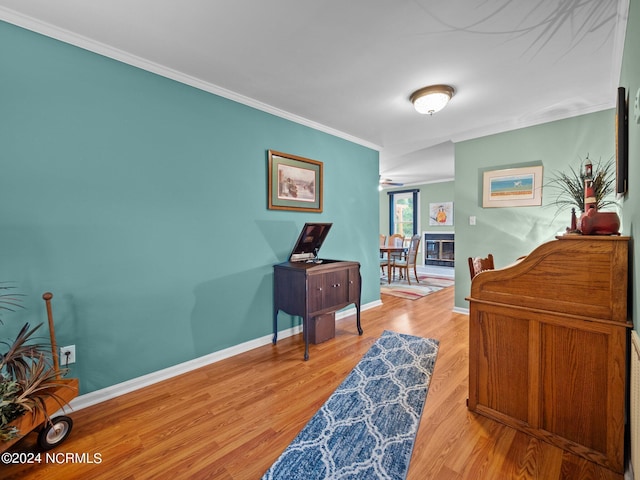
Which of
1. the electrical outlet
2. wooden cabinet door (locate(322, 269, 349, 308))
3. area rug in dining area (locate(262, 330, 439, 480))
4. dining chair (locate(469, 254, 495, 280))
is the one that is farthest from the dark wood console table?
the electrical outlet

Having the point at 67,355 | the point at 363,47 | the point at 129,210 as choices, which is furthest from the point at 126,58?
the point at 67,355

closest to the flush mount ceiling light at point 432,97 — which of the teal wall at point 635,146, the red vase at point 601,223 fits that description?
the teal wall at point 635,146

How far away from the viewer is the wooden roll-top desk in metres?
1.37

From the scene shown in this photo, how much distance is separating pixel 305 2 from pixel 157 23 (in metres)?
0.91

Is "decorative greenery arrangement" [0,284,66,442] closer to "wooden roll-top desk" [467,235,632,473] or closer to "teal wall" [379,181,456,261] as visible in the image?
"wooden roll-top desk" [467,235,632,473]

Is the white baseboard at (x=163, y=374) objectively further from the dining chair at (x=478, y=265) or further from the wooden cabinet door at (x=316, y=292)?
the dining chair at (x=478, y=265)

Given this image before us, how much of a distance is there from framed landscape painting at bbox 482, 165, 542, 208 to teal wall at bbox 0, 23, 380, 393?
2598mm

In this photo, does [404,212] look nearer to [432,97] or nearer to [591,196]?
[432,97]

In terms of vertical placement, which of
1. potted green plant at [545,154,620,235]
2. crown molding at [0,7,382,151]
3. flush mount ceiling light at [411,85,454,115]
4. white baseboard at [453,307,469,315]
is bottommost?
white baseboard at [453,307,469,315]

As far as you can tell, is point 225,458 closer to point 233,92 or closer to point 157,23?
point 157,23

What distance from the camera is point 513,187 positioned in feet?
11.2

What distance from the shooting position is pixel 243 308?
2742mm

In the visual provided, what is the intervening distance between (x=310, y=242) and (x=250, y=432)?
1.83 metres

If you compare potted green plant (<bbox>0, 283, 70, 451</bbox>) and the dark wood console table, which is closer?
potted green plant (<bbox>0, 283, 70, 451</bbox>)
